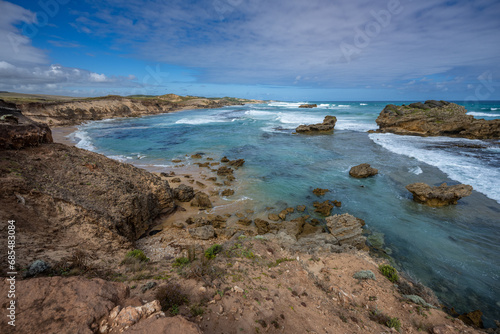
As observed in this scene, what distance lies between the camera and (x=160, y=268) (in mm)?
5801

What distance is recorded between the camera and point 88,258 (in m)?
5.35

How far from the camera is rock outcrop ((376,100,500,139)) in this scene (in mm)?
28312

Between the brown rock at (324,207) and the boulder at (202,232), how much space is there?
649 cm

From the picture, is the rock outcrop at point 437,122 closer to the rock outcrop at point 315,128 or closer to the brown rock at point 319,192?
the rock outcrop at point 315,128

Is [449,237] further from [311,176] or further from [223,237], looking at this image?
[223,237]

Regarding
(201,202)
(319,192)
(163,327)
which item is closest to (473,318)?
(163,327)

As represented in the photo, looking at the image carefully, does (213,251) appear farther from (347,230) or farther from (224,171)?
(224,171)

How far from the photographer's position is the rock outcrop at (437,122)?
28312 mm

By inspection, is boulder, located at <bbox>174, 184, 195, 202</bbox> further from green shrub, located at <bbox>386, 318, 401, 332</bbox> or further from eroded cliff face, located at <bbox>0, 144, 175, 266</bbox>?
→ green shrub, located at <bbox>386, 318, 401, 332</bbox>

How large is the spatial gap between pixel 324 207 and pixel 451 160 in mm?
17157

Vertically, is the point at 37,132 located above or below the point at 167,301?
above

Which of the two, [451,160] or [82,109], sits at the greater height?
[82,109]

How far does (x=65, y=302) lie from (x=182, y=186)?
985 cm

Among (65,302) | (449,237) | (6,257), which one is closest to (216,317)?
(65,302)
